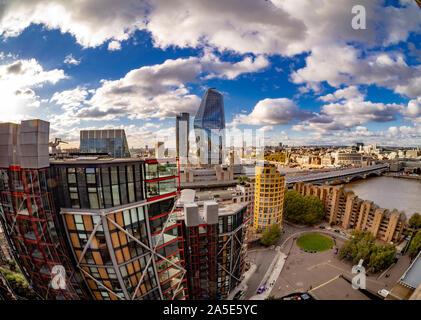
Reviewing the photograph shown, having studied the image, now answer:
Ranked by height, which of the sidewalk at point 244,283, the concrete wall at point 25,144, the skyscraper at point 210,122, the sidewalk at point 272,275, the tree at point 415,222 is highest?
the skyscraper at point 210,122

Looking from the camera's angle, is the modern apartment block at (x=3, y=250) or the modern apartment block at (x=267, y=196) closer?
the modern apartment block at (x=3, y=250)

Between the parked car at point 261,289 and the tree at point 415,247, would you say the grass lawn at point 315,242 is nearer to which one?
the tree at point 415,247

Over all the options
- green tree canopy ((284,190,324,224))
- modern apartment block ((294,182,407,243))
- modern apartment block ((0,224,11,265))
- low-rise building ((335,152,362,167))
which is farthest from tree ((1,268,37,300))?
low-rise building ((335,152,362,167))

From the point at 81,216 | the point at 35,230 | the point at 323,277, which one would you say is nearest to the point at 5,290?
the point at 35,230

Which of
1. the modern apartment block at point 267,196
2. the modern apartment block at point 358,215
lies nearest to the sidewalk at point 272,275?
the modern apartment block at point 267,196

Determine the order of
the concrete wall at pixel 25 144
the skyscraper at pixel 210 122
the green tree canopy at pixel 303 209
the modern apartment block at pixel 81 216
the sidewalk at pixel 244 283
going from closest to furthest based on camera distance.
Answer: the concrete wall at pixel 25 144 → the modern apartment block at pixel 81 216 → the sidewalk at pixel 244 283 → the green tree canopy at pixel 303 209 → the skyscraper at pixel 210 122

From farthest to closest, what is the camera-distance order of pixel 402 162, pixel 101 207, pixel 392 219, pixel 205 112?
pixel 402 162 → pixel 205 112 → pixel 392 219 → pixel 101 207
